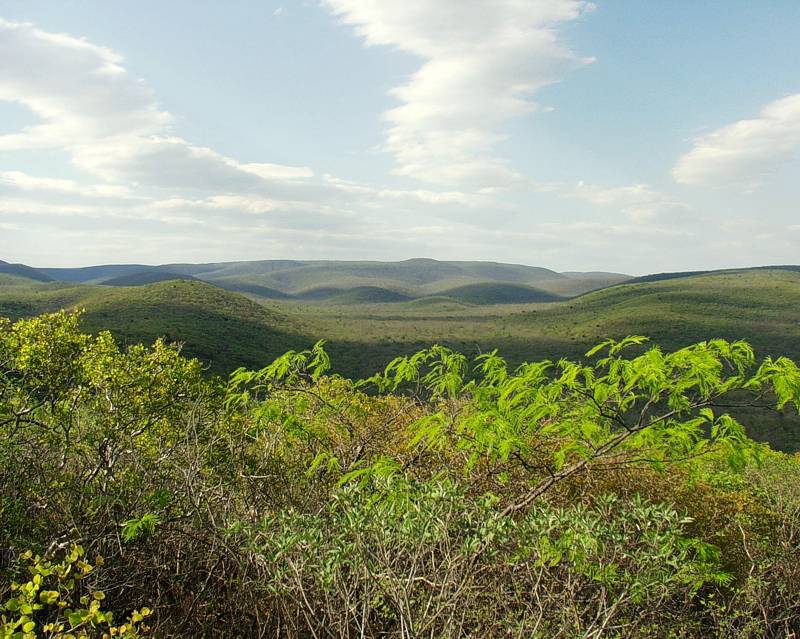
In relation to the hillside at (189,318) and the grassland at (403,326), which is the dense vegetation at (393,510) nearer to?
the hillside at (189,318)

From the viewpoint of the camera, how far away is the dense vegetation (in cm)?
471

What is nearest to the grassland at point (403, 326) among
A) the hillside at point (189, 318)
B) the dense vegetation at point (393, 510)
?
the hillside at point (189, 318)

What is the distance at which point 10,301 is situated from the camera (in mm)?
72875

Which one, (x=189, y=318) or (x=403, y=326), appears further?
(x=403, y=326)

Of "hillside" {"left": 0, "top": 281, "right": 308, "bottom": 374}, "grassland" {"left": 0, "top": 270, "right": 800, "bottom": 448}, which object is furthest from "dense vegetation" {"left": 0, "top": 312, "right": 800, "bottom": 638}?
"grassland" {"left": 0, "top": 270, "right": 800, "bottom": 448}

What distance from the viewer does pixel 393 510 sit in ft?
16.3

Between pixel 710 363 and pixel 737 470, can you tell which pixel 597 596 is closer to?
pixel 737 470

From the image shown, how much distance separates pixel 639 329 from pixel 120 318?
68.9 metres

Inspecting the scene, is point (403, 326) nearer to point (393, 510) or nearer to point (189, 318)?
point (189, 318)

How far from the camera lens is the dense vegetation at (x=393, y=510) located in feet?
15.5

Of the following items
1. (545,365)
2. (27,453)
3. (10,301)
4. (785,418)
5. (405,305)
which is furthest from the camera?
(405,305)

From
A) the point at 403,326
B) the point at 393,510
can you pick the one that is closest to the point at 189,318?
the point at 403,326

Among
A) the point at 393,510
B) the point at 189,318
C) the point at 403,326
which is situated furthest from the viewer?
the point at 403,326

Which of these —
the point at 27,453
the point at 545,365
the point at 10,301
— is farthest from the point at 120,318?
the point at 545,365
